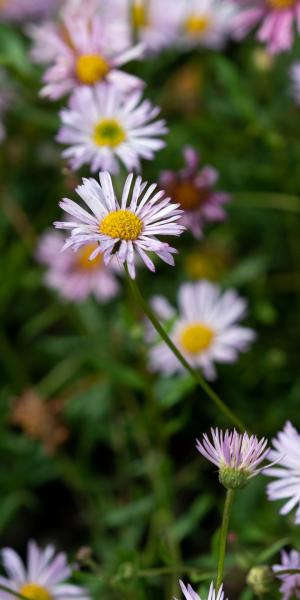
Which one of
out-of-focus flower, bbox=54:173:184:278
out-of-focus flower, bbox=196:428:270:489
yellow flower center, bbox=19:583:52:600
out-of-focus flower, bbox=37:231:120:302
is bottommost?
out-of-focus flower, bbox=196:428:270:489

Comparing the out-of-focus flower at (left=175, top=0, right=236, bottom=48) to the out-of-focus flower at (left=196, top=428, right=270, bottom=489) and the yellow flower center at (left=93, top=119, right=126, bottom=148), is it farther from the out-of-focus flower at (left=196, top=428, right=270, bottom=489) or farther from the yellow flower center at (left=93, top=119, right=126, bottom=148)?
the out-of-focus flower at (left=196, top=428, right=270, bottom=489)

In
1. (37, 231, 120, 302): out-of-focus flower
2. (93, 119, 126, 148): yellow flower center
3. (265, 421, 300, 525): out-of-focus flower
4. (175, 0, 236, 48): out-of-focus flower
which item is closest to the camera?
(265, 421, 300, 525): out-of-focus flower

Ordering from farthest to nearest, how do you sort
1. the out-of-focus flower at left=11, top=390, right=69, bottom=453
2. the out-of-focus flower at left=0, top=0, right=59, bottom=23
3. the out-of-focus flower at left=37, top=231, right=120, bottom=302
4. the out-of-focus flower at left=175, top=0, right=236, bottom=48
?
the out-of-focus flower at left=0, top=0, right=59, bottom=23
the out-of-focus flower at left=175, top=0, right=236, bottom=48
the out-of-focus flower at left=37, top=231, right=120, bottom=302
the out-of-focus flower at left=11, top=390, right=69, bottom=453

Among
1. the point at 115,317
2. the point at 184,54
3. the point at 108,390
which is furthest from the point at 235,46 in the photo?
the point at 108,390

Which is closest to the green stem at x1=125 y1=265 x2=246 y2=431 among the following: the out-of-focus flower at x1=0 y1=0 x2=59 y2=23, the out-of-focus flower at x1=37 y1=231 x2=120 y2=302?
the out-of-focus flower at x1=37 y1=231 x2=120 y2=302

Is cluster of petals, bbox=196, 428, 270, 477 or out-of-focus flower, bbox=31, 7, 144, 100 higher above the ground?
out-of-focus flower, bbox=31, 7, 144, 100

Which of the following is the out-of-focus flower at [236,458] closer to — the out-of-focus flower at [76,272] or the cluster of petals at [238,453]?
the cluster of petals at [238,453]

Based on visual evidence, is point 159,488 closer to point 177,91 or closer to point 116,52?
point 116,52
